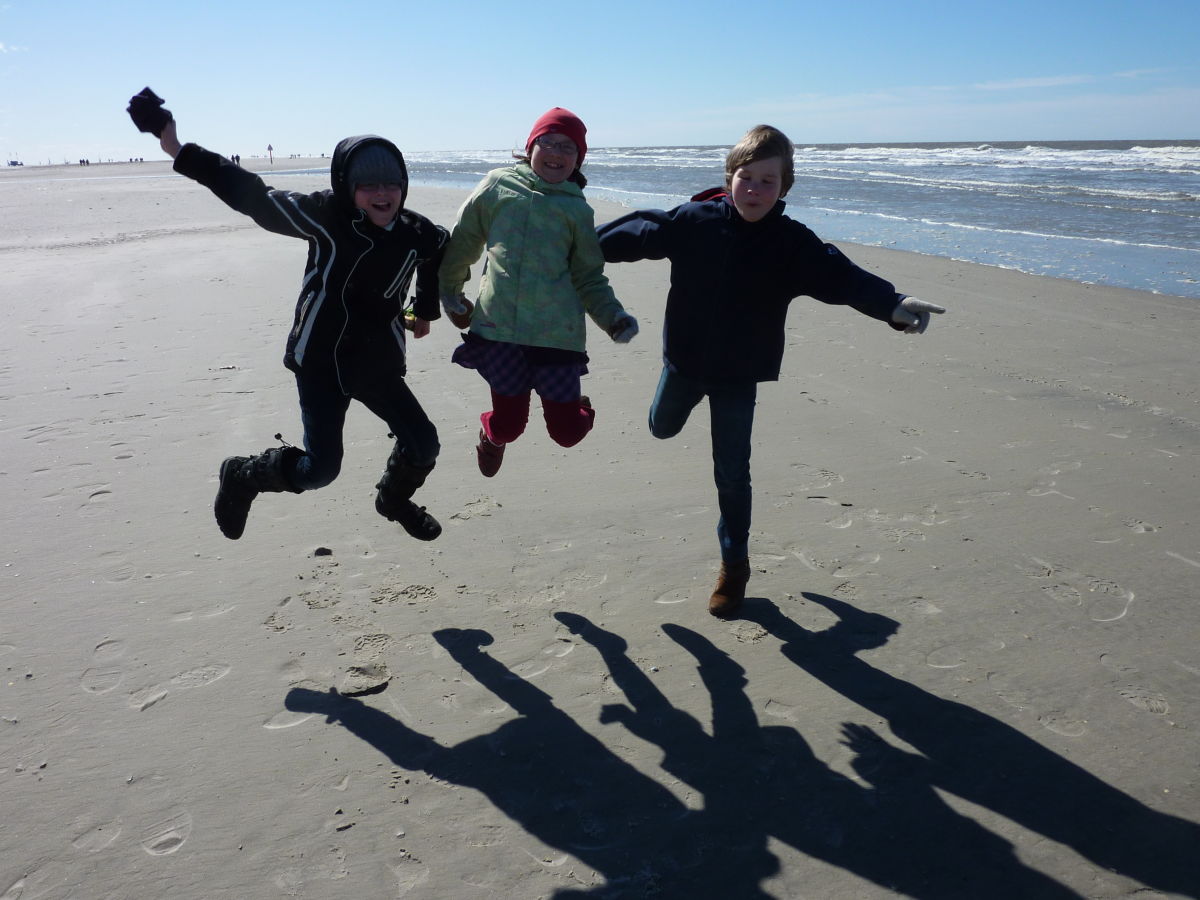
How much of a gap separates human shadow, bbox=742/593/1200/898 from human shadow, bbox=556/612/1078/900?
1.8 inches

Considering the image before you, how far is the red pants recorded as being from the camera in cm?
364

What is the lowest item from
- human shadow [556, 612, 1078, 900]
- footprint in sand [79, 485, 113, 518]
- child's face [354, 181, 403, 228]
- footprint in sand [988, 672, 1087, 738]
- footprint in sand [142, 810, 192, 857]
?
human shadow [556, 612, 1078, 900]

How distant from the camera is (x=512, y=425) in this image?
370cm

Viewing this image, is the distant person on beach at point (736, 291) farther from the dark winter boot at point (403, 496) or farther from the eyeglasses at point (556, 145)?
the dark winter boot at point (403, 496)

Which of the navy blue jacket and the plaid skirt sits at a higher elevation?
the navy blue jacket

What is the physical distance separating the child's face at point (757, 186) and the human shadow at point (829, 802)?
68.1 inches

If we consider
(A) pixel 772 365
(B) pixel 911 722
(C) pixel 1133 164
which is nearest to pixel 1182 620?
(B) pixel 911 722

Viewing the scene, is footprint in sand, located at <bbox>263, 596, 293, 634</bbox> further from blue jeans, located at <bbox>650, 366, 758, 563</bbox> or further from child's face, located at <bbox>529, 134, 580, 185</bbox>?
child's face, located at <bbox>529, 134, 580, 185</bbox>

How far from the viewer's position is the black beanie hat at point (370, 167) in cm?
312

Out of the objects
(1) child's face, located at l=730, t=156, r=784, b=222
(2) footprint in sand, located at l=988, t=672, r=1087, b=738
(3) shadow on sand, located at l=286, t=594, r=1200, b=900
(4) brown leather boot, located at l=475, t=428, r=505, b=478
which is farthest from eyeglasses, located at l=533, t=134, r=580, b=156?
(2) footprint in sand, located at l=988, t=672, r=1087, b=738

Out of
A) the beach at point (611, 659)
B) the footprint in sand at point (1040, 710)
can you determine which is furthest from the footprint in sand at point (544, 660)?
the footprint in sand at point (1040, 710)

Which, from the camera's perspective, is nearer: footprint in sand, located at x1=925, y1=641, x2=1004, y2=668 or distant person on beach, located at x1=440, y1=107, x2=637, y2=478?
footprint in sand, located at x1=925, y1=641, x2=1004, y2=668

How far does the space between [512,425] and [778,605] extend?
1.36 metres

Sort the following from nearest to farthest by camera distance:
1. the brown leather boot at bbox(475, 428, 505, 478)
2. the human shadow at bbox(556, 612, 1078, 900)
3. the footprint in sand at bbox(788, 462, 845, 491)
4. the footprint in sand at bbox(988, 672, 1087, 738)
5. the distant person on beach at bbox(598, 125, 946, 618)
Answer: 1. the human shadow at bbox(556, 612, 1078, 900)
2. the footprint in sand at bbox(988, 672, 1087, 738)
3. the distant person on beach at bbox(598, 125, 946, 618)
4. the brown leather boot at bbox(475, 428, 505, 478)
5. the footprint in sand at bbox(788, 462, 845, 491)
